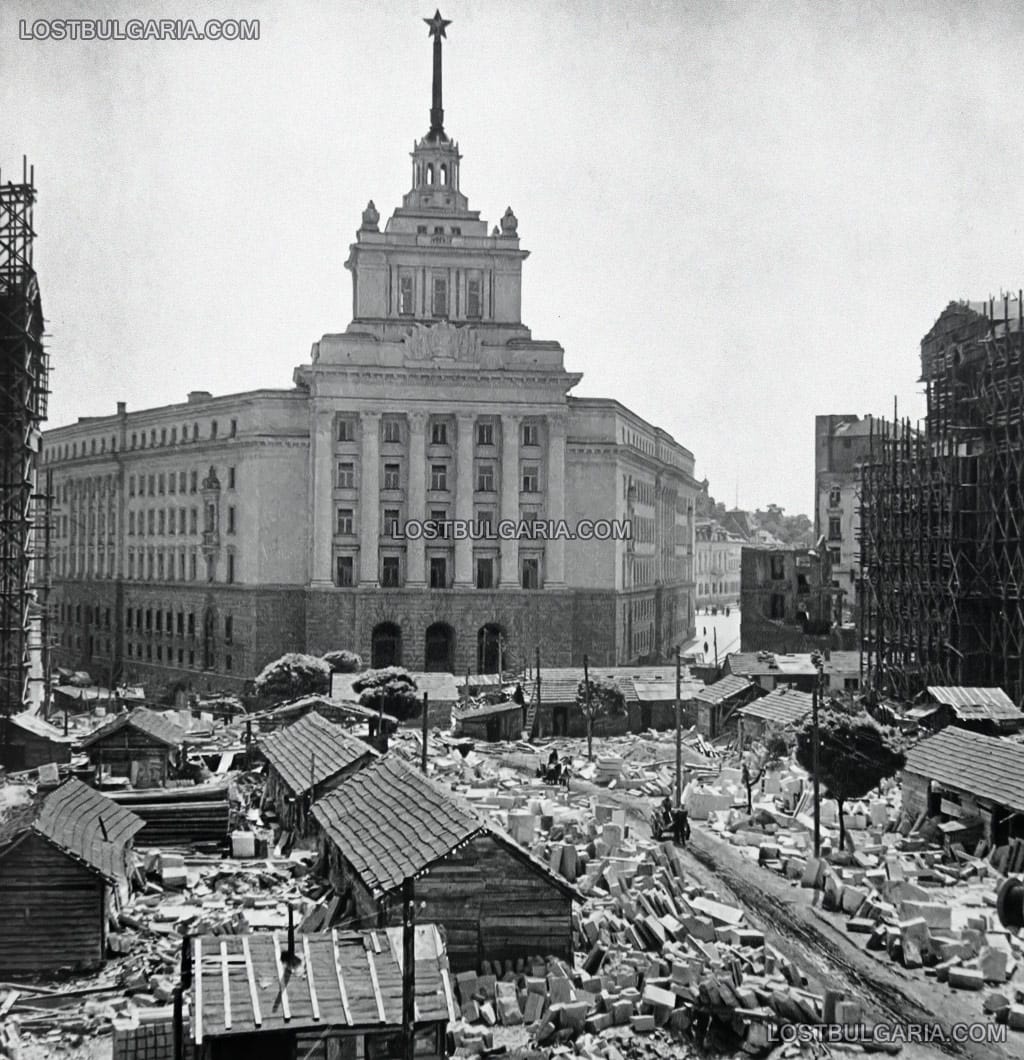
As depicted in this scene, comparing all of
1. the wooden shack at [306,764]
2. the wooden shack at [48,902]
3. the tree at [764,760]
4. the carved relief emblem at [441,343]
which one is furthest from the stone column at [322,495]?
the wooden shack at [48,902]

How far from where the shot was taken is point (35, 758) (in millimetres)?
44000

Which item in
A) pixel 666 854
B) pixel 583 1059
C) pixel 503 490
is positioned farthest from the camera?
pixel 503 490

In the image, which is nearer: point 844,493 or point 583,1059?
point 583,1059

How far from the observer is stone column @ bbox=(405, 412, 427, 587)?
72812mm

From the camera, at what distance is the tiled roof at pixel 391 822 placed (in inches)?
832

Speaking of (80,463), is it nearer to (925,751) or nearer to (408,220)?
(408,220)

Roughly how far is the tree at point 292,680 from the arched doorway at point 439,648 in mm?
12922

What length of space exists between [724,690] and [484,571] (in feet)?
76.5

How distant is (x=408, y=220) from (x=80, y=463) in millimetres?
36810

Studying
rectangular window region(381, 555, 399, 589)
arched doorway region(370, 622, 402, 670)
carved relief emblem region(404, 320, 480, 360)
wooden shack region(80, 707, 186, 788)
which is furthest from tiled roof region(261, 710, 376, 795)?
carved relief emblem region(404, 320, 480, 360)

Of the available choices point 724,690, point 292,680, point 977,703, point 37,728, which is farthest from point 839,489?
point 37,728

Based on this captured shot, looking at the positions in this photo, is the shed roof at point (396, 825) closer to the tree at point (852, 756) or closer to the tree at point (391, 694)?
the tree at point (852, 756)

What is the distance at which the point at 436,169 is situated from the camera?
8156 cm

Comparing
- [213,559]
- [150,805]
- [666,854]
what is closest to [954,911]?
[666,854]
